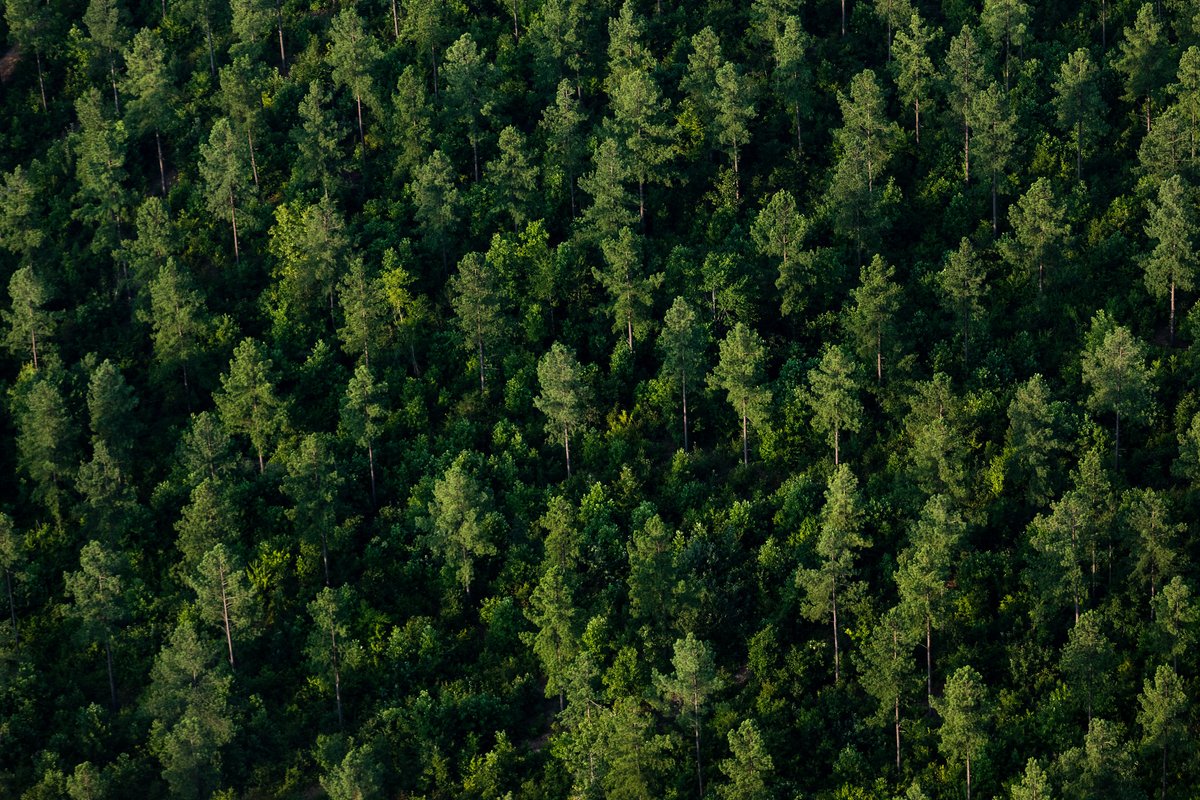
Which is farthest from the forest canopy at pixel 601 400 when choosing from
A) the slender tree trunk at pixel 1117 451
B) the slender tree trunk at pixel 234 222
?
the slender tree trunk at pixel 1117 451

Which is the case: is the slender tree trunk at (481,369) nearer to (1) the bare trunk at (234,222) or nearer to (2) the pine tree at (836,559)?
(1) the bare trunk at (234,222)

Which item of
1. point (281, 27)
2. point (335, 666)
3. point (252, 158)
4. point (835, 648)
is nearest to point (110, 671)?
point (335, 666)

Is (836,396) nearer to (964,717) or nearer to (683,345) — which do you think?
(683,345)

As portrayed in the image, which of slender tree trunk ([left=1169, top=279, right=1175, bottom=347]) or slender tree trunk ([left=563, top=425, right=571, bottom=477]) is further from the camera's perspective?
slender tree trunk ([left=1169, top=279, right=1175, bottom=347])

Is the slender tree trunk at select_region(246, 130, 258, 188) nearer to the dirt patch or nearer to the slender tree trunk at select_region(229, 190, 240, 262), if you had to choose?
the slender tree trunk at select_region(229, 190, 240, 262)

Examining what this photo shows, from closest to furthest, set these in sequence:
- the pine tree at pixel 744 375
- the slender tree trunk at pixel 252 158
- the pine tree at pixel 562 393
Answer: the pine tree at pixel 744 375
the pine tree at pixel 562 393
the slender tree trunk at pixel 252 158

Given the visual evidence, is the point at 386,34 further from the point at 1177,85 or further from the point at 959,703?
the point at 959,703

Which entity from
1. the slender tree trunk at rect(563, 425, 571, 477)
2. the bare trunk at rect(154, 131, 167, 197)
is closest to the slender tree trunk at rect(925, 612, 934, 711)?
the slender tree trunk at rect(563, 425, 571, 477)
